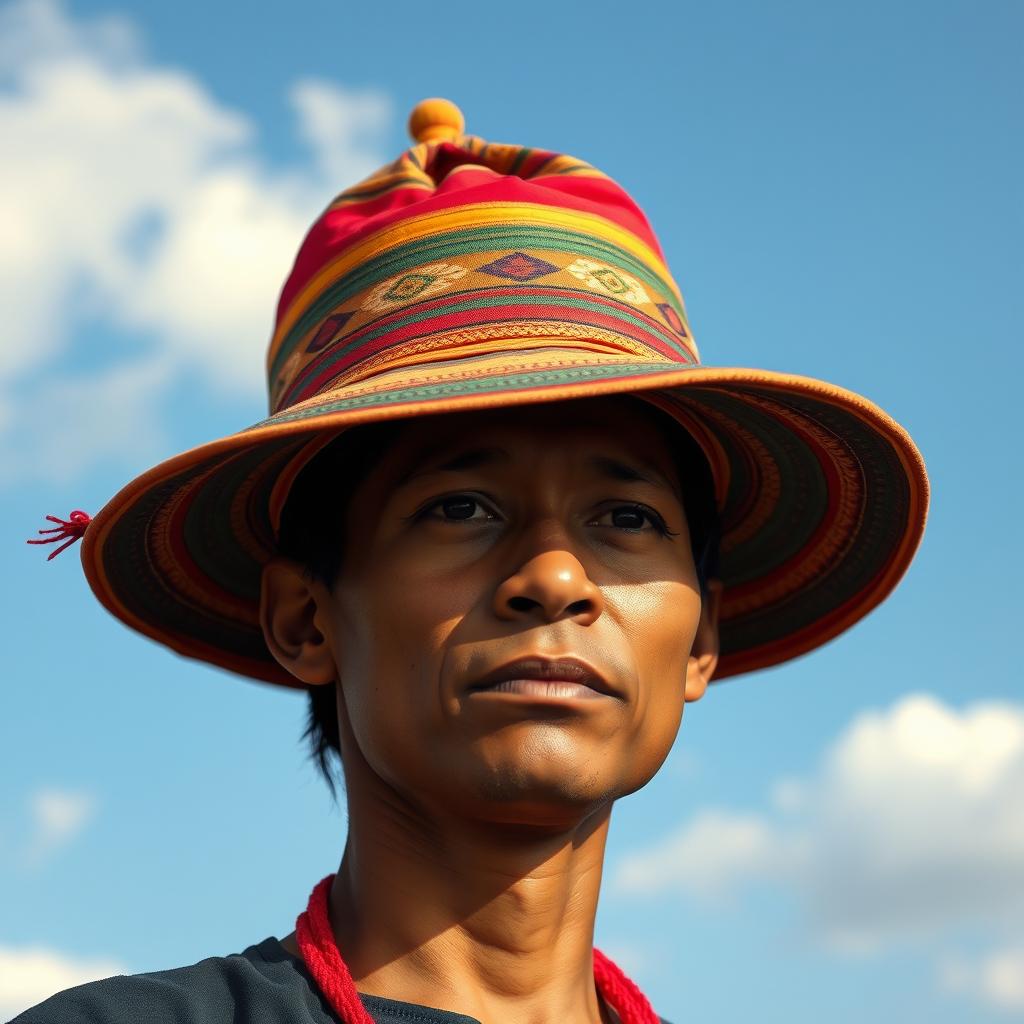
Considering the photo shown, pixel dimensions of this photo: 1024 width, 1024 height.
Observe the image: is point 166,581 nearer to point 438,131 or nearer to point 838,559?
point 438,131

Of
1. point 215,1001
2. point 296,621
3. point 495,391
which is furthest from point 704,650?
point 215,1001

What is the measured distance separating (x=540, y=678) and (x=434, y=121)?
5.69ft

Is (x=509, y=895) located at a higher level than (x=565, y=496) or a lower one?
lower

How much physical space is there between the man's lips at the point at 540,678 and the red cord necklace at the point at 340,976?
651mm

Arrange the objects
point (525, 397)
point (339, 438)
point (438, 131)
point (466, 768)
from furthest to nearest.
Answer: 1. point (438, 131)
2. point (339, 438)
3. point (466, 768)
4. point (525, 397)

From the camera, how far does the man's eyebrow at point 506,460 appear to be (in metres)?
3.30

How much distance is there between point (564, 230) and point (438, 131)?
737 millimetres

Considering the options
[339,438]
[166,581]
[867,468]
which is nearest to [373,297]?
[339,438]

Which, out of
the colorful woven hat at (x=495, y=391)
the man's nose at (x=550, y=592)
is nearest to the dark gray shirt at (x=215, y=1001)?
the man's nose at (x=550, y=592)

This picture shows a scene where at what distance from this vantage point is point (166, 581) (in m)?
3.87

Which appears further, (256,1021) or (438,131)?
(438,131)

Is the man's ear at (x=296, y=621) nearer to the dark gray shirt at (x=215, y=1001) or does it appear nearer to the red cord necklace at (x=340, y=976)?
the red cord necklace at (x=340, y=976)

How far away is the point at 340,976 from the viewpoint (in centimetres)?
319

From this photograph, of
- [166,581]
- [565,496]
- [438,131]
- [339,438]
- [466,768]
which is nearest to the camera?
[466,768]
